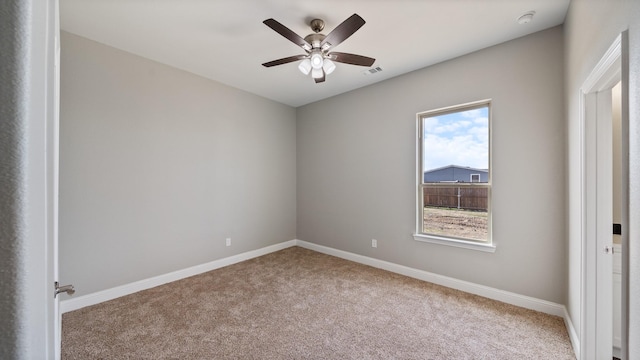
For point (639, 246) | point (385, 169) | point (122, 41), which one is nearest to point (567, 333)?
point (639, 246)

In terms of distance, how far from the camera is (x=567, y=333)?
7.14ft

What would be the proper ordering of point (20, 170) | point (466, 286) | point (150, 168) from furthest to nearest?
point (150, 168) → point (466, 286) → point (20, 170)

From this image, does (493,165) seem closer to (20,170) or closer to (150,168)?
(20,170)

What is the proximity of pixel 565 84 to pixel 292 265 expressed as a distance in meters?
3.71

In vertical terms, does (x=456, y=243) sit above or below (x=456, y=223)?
below

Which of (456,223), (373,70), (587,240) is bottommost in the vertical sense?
(456,223)

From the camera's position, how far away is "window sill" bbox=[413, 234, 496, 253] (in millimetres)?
2829

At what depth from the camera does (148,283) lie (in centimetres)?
306

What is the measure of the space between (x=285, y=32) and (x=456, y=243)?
288cm

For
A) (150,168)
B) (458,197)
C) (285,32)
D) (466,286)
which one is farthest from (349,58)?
(466,286)

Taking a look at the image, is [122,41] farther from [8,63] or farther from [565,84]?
[565,84]

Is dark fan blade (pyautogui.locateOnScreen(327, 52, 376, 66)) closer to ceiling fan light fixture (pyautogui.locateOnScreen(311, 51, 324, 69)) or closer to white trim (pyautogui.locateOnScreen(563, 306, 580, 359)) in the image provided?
ceiling fan light fixture (pyautogui.locateOnScreen(311, 51, 324, 69))

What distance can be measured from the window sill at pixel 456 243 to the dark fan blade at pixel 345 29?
2530mm

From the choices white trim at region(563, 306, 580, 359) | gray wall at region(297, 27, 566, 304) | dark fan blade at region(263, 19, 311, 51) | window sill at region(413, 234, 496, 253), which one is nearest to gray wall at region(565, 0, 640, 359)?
white trim at region(563, 306, 580, 359)
